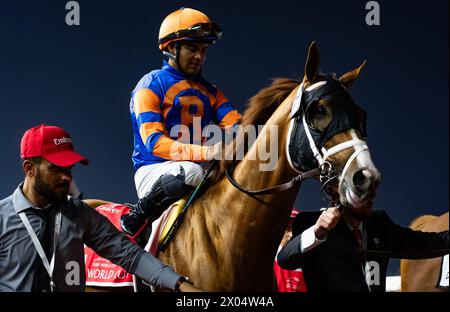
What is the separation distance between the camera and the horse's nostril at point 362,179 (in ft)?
7.75

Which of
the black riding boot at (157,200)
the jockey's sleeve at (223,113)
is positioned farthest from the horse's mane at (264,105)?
the jockey's sleeve at (223,113)

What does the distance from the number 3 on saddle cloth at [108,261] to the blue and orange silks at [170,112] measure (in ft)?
0.72

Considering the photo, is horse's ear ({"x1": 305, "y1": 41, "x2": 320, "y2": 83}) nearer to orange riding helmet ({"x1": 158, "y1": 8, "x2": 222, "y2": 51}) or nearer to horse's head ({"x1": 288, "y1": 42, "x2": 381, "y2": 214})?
horse's head ({"x1": 288, "y1": 42, "x2": 381, "y2": 214})

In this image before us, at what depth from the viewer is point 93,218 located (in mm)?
2508

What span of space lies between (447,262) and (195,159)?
63.9 inches

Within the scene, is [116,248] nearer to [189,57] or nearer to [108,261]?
[108,261]

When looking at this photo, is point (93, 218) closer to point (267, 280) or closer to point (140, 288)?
point (140, 288)

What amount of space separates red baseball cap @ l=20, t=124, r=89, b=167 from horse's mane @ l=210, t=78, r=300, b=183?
1.97ft

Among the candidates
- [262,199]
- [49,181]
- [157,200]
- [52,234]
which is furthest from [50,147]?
[262,199]

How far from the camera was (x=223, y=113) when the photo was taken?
10.8ft

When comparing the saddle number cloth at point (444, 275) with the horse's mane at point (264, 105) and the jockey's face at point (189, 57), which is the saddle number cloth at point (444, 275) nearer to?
the horse's mane at point (264, 105)

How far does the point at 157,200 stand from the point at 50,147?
613mm
